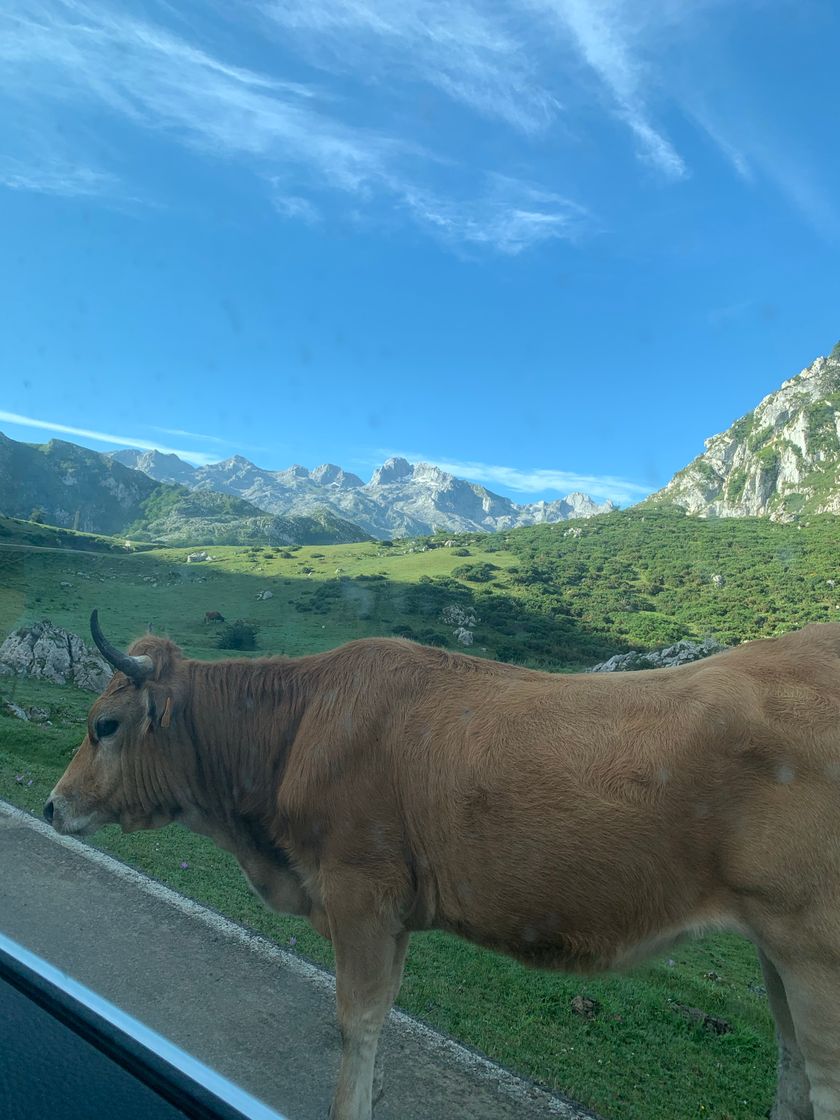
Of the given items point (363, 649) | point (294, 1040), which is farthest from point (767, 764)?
point (294, 1040)

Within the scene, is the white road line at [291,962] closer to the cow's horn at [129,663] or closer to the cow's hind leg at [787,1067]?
the cow's hind leg at [787,1067]

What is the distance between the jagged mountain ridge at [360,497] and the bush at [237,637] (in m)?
19.2

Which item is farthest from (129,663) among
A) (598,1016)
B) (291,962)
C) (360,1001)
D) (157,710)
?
(598,1016)

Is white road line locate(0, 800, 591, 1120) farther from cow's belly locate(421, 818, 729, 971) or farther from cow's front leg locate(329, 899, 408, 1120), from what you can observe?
cow's belly locate(421, 818, 729, 971)

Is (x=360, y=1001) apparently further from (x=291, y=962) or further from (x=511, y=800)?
(x=291, y=962)

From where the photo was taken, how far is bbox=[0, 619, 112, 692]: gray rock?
11.9 meters

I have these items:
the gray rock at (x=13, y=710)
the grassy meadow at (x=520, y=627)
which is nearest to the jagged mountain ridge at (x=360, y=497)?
the grassy meadow at (x=520, y=627)

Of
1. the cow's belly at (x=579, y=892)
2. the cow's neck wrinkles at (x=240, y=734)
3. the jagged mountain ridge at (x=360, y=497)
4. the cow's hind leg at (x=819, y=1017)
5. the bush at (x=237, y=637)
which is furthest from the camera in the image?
the jagged mountain ridge at (x=360, y=497)

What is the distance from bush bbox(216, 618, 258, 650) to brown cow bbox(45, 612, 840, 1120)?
19.3 ft

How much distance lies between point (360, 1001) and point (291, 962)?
168 centimetres

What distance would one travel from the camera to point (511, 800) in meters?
3.08

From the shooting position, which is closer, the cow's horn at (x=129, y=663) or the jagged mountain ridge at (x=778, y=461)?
the cow's horn at (x=129, y=663)

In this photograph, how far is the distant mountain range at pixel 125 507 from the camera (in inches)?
677

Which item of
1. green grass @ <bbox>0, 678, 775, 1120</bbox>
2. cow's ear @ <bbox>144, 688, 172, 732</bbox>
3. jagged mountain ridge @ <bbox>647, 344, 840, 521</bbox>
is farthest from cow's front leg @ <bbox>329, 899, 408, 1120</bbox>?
jagged mountain ridge @ <bbox>647, 344, 840, 521</bbox>
